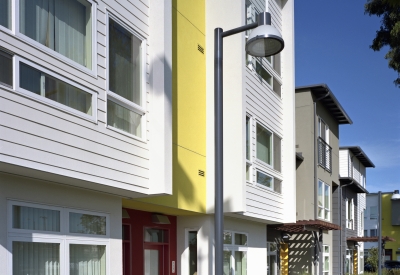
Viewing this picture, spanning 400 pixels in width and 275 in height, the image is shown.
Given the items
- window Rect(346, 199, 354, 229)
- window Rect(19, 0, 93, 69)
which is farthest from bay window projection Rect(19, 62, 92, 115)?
window Rect(346, 199, 354, 229)

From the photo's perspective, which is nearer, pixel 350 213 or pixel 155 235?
pixel 155 235

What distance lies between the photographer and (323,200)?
25.3 metres

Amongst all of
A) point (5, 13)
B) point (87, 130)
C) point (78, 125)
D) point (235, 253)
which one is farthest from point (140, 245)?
point (5, 13)

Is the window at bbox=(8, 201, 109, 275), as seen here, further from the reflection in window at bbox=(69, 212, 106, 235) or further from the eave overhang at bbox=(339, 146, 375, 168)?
the eave overhang at bbox=(339, 146, 375, 168)

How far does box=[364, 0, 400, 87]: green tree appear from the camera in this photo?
16422mm

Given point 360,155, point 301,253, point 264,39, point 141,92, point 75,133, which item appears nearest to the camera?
point 264,39

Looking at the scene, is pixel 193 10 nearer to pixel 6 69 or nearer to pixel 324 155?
pixel 6 69

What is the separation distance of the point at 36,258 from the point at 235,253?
29.5ft

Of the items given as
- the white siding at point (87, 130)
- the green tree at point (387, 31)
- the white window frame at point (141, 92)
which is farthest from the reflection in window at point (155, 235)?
the green tree at point (387, 31)

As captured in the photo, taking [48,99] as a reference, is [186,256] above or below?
below

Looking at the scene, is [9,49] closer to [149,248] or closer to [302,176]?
[149,248]

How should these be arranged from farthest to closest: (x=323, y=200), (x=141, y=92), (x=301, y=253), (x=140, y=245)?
(x=323, y=200), (x=301, y=253), (x=140, y=245), (x=141, y=92)

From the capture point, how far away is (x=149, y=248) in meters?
13.7

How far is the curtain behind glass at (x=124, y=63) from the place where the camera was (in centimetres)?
1023
